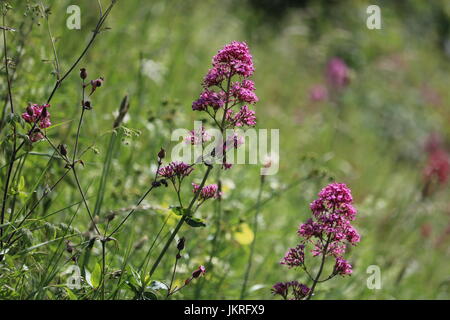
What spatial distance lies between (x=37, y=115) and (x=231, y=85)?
0.59 m

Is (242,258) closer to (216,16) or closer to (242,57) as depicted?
(242,57)

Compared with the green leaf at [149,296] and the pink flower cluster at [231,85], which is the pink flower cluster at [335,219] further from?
the green leaf at [149,296]

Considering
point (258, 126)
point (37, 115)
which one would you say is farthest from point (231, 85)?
point (258, 126)

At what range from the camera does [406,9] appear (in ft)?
39.2

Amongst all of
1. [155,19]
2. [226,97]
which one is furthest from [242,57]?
[155,19]

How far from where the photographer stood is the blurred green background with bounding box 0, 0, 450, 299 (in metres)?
2.62

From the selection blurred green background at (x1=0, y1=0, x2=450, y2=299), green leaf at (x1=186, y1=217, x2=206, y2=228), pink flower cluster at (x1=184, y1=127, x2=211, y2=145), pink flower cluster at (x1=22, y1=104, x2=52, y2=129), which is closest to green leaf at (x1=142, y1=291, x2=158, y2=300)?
blurred green background at (x1=0, y1=0, x2=450, y2=299)

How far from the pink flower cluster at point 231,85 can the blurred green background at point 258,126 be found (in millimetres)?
264

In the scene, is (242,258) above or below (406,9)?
below

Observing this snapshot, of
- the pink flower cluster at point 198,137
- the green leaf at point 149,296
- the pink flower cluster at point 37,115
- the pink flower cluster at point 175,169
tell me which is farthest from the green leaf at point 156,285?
the pink flower cluster at point 37,115

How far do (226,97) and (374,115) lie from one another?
7.07 metres

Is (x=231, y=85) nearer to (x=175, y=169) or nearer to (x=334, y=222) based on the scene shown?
(x=175, y=169)

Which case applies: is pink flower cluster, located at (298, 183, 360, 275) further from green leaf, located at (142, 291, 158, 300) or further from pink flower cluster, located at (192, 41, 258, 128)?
green leaf, located at (142, 291, 158, 300)

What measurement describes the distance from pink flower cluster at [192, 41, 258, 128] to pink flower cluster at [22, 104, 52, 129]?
1.45ft
